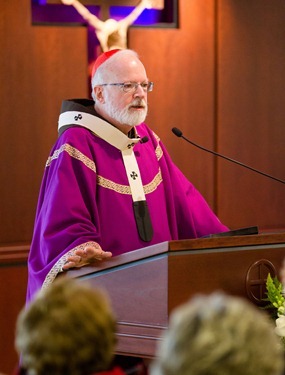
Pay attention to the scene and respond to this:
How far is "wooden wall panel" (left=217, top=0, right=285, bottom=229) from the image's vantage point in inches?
251

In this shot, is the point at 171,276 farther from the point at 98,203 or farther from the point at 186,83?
the point at 186,83

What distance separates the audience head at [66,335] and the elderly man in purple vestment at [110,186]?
229 centimetres

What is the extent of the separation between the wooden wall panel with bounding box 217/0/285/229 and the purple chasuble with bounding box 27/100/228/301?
1.98 meters

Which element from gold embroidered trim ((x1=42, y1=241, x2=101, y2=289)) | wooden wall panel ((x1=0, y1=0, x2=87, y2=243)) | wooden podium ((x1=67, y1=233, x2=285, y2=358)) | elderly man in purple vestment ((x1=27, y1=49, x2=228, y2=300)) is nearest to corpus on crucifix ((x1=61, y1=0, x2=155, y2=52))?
wooden wall panel ((x1=0, y1=0, x2=87, y2=243))

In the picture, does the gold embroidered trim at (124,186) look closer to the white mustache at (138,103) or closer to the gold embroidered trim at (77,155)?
the gold embroidered trim at (77,155)

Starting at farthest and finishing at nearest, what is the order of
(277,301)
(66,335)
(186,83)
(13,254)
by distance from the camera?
(186,83) → (13,254) → (277,301) → (66,335)

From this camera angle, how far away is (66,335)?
128 centimetres

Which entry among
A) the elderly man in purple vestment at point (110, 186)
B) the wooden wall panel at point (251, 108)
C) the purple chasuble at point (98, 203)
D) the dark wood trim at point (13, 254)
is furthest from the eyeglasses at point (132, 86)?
the wooden wall panel at point (251, 108)

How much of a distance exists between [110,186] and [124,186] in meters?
0.09

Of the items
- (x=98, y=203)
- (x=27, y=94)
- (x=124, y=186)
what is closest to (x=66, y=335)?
(x=98, y=203)

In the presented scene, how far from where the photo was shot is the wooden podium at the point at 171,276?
10.2 ft

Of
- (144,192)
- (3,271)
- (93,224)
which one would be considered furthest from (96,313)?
(3,271)

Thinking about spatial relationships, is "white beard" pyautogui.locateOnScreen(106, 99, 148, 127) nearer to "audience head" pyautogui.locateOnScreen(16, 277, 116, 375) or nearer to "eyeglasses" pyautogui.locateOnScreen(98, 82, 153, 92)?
"eyeglasses" pyautogui.locateOnScreen(98, 82, 153, 92)

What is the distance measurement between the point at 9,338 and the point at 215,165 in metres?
1.84
